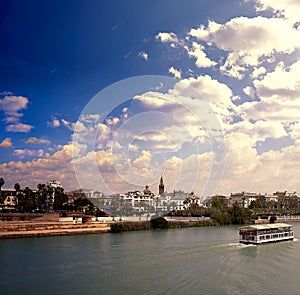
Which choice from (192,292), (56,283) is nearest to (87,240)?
(56,283)

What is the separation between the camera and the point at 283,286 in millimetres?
8328

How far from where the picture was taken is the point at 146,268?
31.3 ft

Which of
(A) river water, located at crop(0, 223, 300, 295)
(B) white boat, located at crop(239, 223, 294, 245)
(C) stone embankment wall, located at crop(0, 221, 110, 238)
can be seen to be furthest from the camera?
(C) stone embankment wall, located at crop(0, 221, 110, 238)

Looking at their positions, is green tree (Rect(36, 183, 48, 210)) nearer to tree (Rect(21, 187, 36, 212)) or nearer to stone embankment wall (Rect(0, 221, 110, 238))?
tree (Rect(21, 187, 36, 212))

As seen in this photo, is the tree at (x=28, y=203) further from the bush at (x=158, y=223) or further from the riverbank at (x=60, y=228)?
the bush at (x=158, y=223)

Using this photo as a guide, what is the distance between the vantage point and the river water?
313 inches

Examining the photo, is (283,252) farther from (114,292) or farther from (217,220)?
(217,220)

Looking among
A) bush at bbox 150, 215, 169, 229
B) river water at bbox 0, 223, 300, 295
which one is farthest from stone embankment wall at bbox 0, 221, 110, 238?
bush at bbox 150, 215, 169, 229

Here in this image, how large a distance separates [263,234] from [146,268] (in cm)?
644

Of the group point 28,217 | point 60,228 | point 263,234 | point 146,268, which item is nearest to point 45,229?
point 60,228

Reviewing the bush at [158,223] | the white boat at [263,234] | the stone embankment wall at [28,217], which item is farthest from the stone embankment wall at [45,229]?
the white boat at [263,234]

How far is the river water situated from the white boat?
1.14ft

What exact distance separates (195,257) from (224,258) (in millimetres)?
833

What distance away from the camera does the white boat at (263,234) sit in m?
14.0
